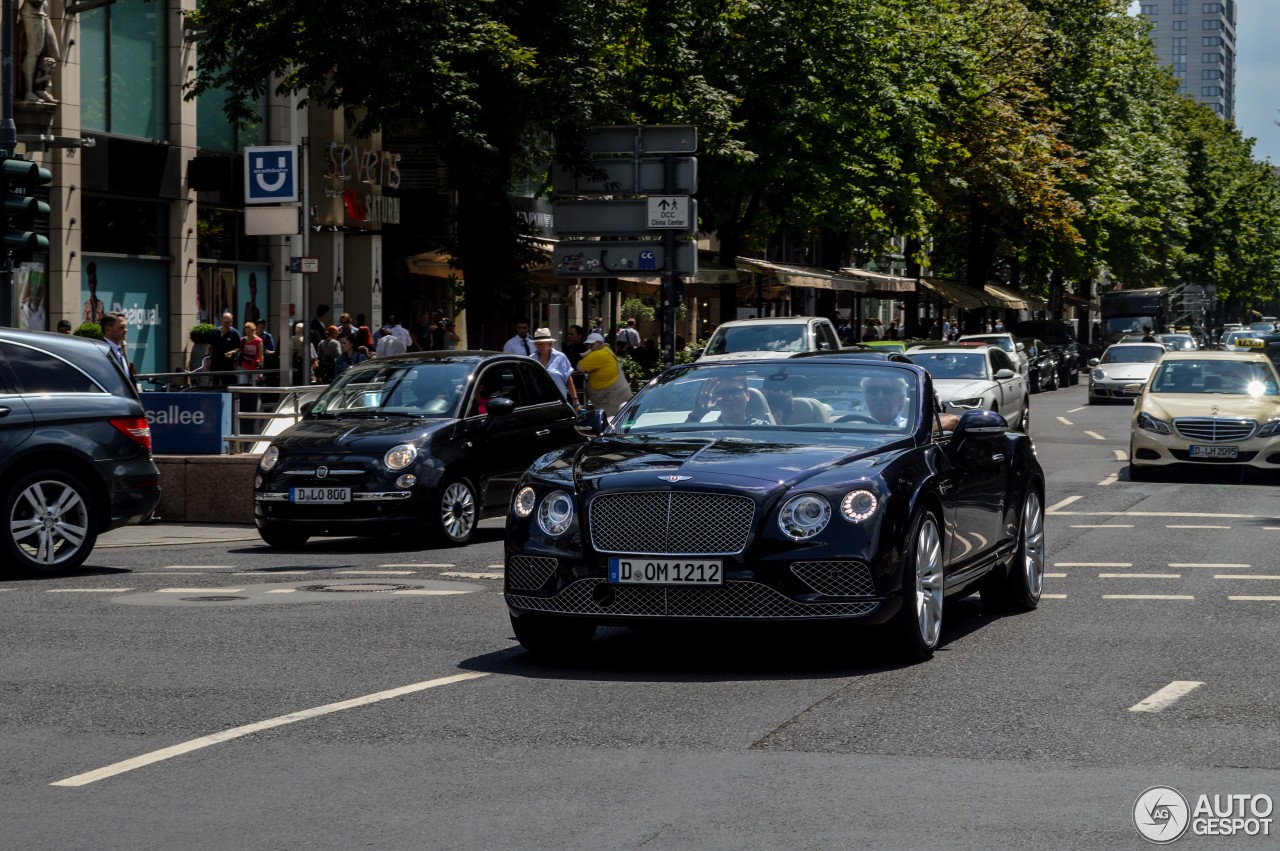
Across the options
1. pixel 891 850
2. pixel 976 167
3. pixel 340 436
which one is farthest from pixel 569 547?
pixel 976 167

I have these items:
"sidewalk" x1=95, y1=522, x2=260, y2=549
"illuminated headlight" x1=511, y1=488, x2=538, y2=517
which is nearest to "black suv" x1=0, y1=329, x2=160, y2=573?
"sidewalk" x1=95, y1=522, x2=260, y2=549

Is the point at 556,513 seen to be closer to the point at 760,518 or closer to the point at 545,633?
the point at 545,633

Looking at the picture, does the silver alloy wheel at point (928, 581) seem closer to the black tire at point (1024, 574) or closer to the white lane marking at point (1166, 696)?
the white lane marking at point (1166, 696)

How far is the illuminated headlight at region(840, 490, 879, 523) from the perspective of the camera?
28.3ft

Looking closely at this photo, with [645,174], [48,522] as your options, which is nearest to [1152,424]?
Result: [645,174]

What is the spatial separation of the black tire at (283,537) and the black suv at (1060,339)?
48.3 m

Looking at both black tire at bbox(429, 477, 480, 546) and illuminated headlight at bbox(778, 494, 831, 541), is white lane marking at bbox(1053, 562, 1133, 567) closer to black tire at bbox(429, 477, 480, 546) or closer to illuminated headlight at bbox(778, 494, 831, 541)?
black tire at bbox(429, 477, 480, 546)

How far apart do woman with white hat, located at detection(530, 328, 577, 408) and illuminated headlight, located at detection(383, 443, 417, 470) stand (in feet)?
19.2

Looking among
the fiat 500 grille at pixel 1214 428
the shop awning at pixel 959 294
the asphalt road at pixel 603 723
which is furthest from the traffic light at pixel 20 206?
the shop awning at pixel 959 294

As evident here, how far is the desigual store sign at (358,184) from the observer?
3938 centimetres

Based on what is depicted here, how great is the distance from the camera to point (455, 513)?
52.4 feet

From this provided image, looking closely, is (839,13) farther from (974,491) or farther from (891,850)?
(891,850)

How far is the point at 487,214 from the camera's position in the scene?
1031 inches

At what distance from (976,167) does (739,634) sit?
4548cm
